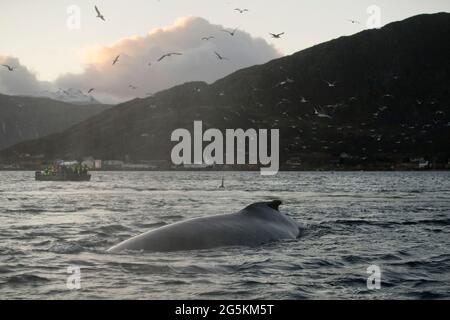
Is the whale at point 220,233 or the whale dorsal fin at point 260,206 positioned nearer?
the whale at point 220,233

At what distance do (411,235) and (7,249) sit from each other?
14.5 metres

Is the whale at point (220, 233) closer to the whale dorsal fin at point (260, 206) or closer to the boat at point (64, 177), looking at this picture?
the whale dorsal fin at point (260, 206)

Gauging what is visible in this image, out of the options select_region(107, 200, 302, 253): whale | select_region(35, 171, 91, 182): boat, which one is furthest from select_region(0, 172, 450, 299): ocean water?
select_region(35, 171, 91, 182): boat

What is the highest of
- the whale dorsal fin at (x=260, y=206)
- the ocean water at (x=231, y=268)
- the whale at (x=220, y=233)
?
the whale dorsal fin at (x=260, y=206)

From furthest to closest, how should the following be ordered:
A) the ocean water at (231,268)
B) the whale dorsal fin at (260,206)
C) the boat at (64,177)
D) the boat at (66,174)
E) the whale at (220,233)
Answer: the boat at (66,174), the boat at (64,177), the whale dorsal fin at (260,206), the whale at (220,233), the ocean water at (231,268)

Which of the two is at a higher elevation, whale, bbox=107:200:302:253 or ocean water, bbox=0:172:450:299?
whale, bbox=107:200:302:253

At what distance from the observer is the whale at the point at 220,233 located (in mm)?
16156

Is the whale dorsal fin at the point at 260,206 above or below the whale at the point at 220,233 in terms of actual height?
above

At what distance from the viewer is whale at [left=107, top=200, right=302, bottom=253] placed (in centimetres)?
1616

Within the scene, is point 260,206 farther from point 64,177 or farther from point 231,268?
point 64,177

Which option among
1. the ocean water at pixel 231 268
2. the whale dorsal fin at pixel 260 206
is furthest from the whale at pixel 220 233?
the ocean water at pixel 231 268

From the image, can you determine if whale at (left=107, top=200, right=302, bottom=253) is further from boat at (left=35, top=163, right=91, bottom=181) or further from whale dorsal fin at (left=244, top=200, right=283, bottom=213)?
boat at (left=35, top=163, right=91, bottom=181)
